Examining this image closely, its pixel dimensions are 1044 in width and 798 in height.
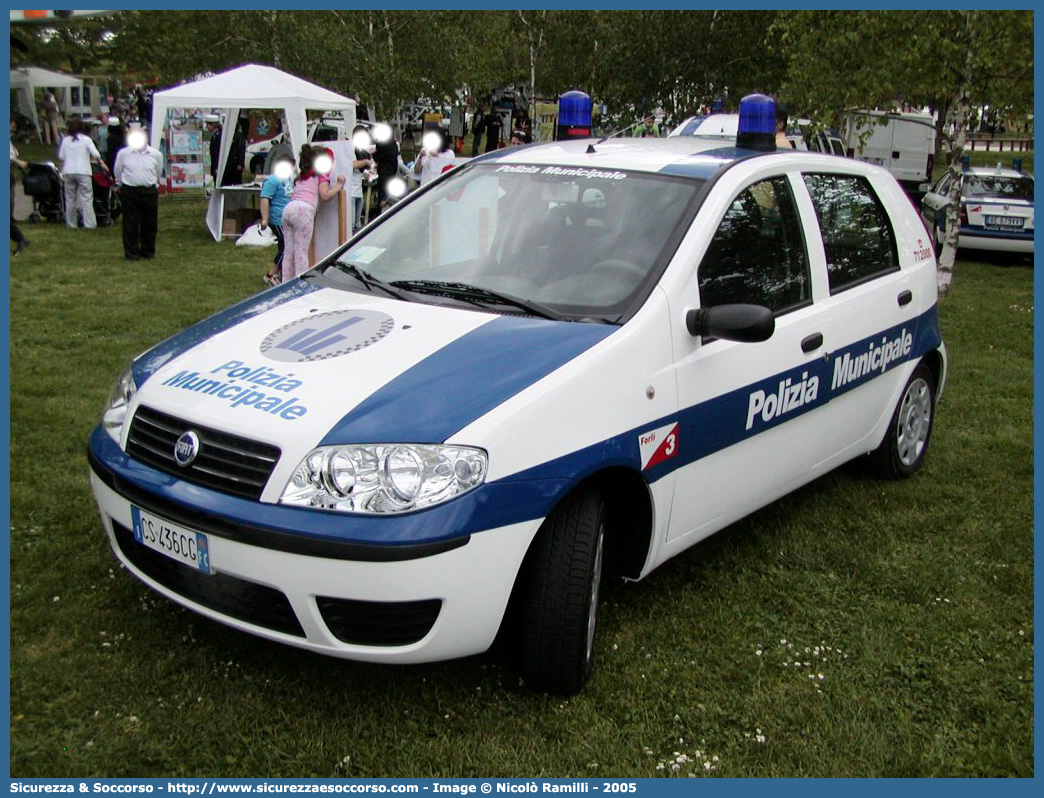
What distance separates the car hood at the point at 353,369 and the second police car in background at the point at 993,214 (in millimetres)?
12445

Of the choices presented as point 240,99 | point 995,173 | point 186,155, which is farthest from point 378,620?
point 186,155

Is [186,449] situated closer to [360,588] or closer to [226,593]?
[226,593]

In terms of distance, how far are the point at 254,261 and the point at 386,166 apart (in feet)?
13.4

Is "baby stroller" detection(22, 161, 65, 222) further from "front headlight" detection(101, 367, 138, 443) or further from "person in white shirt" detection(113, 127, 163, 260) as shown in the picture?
"front headlight" detection(101, 367, 138, 443)

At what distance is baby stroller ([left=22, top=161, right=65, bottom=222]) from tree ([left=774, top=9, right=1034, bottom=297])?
10.9 meters

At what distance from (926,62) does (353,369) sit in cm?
1008

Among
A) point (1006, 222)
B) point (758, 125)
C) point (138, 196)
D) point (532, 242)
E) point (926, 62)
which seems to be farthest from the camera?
point (1006, 222)

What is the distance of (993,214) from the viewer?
14.8m

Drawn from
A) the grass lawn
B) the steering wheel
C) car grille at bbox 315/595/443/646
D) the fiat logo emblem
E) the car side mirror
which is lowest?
the grass lawn

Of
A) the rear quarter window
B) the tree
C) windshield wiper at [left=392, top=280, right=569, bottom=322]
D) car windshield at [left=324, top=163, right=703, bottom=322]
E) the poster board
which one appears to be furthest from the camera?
the poster board

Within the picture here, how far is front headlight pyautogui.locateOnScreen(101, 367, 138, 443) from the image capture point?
3477mm

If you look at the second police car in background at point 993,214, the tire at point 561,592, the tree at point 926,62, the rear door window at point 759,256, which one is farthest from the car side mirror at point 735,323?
the second police car in background at point 993,214

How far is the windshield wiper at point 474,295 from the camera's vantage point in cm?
361

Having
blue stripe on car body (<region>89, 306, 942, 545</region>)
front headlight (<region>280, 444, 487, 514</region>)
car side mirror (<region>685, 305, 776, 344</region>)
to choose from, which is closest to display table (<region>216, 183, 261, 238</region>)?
blue stripe on car body (<region>89, 306, 942, 545</region>)
